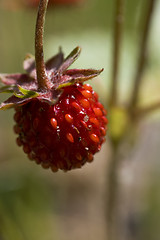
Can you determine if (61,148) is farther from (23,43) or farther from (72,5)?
(23,43)

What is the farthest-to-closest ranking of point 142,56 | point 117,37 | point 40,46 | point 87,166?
point 87,166 → point 142,56 → point 117,37 → point 40,46

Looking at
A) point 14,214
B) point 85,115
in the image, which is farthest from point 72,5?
point 85,115

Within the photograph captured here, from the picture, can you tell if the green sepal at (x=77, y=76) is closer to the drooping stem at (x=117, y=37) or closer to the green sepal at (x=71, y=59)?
the green sepal at (x=71, y=59)

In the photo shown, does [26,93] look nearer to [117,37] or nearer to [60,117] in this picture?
[60,117]

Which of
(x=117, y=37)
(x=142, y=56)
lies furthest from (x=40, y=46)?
(x=142, y=56)

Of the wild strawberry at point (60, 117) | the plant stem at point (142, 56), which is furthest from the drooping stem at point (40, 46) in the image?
the plant stem at point (142, 56)

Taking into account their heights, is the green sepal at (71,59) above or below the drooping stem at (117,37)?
below

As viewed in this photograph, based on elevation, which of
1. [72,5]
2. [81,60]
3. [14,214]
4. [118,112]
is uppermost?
[72,5]
